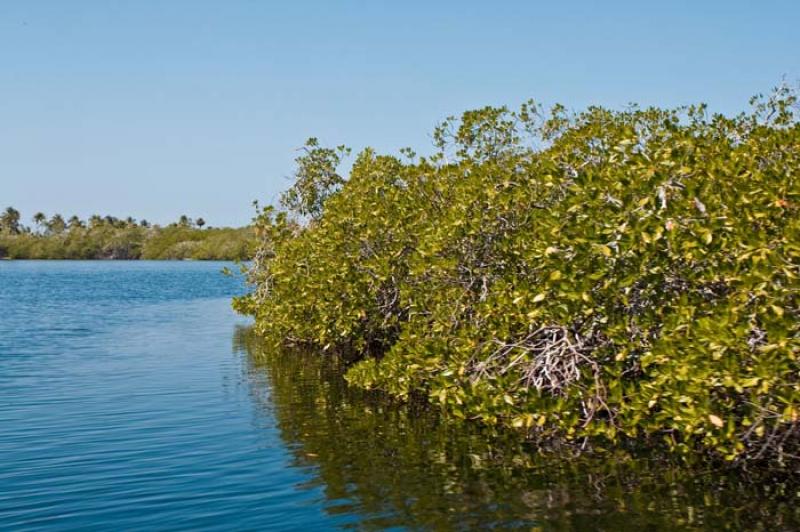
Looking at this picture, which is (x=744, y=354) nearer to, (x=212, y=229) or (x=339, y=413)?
→ (x=339, y=413)

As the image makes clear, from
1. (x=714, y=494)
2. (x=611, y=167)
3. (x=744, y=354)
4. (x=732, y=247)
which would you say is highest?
(x=611, y=167)

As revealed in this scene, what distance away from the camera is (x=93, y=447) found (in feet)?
49.9

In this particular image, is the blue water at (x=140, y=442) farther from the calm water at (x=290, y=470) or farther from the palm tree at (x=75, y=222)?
the palm tree at (x=75, y=222)

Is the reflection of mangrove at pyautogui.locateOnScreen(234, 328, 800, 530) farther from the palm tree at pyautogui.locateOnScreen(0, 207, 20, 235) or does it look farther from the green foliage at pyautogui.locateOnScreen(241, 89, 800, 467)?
the palm tree at pyautogui.locateOnScreen(0, 207, 20, 235)

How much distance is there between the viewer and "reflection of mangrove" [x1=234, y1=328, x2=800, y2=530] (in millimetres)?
11070

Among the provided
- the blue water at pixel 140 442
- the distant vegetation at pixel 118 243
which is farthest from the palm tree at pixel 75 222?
the blue water at pixel 140 442

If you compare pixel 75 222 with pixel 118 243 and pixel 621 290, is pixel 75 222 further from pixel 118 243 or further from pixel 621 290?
pixel 621 290

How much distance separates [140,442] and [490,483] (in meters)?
6.75

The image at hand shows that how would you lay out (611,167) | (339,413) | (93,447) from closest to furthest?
(611,167) → (93,447) → (339,413)

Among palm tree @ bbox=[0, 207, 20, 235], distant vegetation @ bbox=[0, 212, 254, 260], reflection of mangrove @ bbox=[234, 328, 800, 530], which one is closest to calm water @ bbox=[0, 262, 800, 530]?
reflection of mangrove @ bbox=[234, 328, 800, 530]

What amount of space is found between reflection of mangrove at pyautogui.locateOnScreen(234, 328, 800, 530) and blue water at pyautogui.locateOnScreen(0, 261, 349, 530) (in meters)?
0.70

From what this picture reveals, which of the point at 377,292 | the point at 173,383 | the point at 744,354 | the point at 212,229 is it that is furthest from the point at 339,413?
the point at 212,229

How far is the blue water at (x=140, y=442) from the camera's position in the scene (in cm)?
1151

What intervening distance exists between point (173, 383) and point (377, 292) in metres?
6.08
